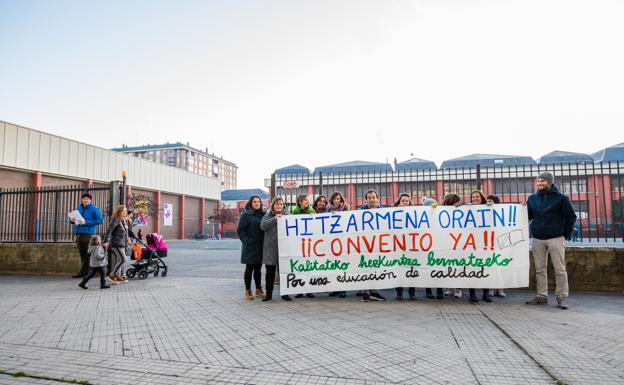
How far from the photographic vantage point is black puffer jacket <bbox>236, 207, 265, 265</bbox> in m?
6.46

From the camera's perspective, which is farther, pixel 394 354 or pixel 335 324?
pixel 335 324

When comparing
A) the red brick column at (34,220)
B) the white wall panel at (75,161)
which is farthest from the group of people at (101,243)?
the white wall panel at (75,161)

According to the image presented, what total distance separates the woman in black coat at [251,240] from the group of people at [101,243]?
11.2 ft

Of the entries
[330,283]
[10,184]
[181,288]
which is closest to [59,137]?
[10,184]

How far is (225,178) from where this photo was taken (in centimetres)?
14838

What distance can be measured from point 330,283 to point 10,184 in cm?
3149

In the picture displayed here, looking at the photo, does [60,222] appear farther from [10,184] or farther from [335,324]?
[10,184]

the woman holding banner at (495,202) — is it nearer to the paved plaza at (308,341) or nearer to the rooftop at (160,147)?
the paved plaza at (308,341)

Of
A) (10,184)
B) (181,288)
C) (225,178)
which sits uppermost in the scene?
(225,178)

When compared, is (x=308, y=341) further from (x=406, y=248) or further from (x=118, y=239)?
(x=118, y=239)

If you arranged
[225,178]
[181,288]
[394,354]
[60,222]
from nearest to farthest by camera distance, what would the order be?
1. [394,354]
2. [181,288]
3. [60,222]
4. [225,178]

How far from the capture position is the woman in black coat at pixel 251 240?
21.2ft

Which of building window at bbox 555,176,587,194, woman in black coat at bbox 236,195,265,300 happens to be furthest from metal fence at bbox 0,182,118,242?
building window at bbox 555,176,587,194

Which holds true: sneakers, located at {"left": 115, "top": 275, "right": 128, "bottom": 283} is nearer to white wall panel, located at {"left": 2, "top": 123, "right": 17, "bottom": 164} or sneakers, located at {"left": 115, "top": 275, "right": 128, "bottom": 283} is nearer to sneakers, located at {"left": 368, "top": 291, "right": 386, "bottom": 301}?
sneakers, located at {"left": 368, "top": 291, "right": 386, "bottom": 301}
